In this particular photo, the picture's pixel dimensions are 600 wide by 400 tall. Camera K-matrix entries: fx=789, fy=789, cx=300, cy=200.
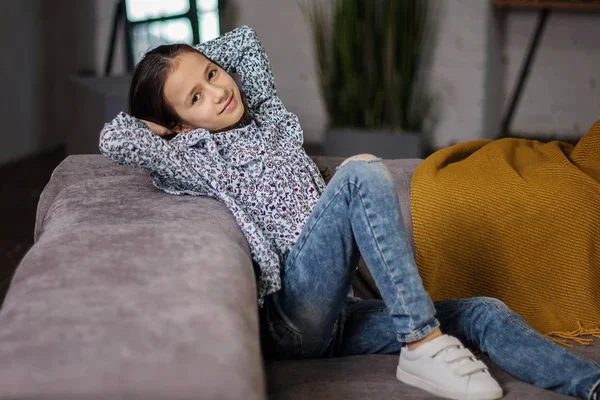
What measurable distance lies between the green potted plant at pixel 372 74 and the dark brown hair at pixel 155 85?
219 centimetres

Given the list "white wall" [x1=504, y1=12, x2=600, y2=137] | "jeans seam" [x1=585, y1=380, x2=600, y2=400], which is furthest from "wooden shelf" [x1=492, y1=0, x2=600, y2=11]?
"jeans seam" [x1=585, y1=380, x2=600, y2=400]

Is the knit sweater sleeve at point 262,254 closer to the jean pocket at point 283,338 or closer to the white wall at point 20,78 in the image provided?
the jean pocket at point 283,338

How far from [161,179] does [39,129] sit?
11.1 ft

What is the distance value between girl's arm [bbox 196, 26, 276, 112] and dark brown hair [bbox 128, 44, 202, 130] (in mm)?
215

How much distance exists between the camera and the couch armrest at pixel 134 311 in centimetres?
86

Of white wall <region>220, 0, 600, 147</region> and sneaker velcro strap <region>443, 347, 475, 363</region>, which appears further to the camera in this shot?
white wall <region>220, 0, 600, 147</region>

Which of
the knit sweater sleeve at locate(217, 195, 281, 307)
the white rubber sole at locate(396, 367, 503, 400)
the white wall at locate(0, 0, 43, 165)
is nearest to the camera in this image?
the white rubber sole at locate(396, 367, 503, 400)

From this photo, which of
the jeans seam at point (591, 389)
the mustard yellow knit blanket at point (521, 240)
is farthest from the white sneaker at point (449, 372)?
the mustard yellow knit blanket at point (521, 240)

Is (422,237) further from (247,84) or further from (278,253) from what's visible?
(247,84)

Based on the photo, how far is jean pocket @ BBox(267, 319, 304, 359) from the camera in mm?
1499

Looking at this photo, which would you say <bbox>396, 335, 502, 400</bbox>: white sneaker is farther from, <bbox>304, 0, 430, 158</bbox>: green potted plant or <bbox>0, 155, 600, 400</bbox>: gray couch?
<bbox>304, 0, 430, 158</bbox>: green potted plant

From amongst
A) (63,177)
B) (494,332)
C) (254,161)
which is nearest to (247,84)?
(254,161)

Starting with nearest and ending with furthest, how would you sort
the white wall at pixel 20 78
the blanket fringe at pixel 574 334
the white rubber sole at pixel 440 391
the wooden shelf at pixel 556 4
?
the white rubber sole at pixel 440 391, the blanket fringe at pixel 574 334, the wooden shelf at pixel 556 4, the white wall at pixel 20 78

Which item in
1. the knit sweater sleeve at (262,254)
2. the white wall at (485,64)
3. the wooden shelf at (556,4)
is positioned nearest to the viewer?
the knit sweater sleeve at (262,254)
